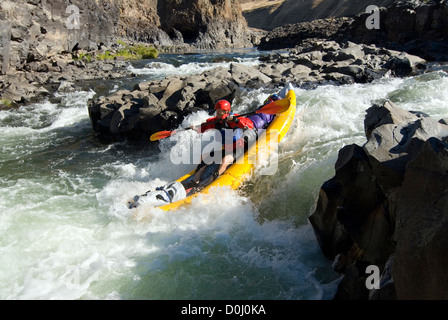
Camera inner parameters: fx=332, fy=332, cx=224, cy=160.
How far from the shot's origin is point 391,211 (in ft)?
7.55

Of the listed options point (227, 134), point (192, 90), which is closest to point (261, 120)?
point (227, 134)

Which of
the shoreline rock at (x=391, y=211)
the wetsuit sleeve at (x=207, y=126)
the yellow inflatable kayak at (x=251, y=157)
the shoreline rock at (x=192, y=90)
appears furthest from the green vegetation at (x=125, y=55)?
the shoreline rock at (x=391, y=211)

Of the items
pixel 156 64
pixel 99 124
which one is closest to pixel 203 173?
pixel 99 124

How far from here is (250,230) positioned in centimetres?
360

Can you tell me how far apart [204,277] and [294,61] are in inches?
428

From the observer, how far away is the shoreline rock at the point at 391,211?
1638mm

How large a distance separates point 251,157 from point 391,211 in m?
2.63

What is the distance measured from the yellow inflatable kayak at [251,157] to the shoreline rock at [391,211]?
58.5 inches

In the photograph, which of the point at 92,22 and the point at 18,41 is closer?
the point at 18,41

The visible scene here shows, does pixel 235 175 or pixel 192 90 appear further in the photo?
pixel 192 90

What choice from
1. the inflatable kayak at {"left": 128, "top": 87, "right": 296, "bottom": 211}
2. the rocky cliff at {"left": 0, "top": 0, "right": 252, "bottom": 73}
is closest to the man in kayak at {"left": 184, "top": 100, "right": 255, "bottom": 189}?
the inflatable kayak at {"left": 128, "top": 87, "right": 296, "bottom": 211}

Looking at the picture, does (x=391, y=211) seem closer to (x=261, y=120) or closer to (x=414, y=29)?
(x=261, y=120)

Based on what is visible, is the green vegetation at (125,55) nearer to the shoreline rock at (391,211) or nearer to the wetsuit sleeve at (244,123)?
the wetsuit sleeve at (244,123)
